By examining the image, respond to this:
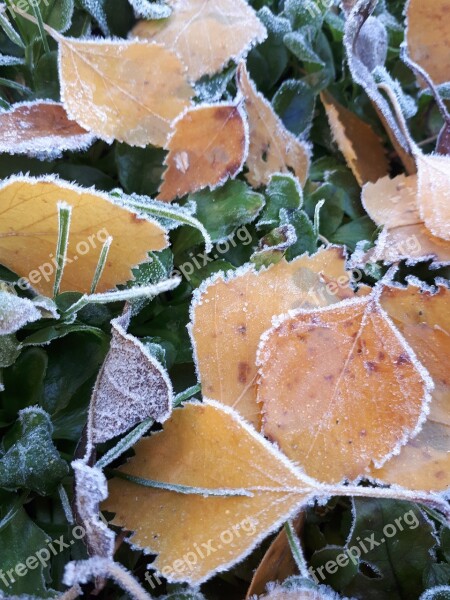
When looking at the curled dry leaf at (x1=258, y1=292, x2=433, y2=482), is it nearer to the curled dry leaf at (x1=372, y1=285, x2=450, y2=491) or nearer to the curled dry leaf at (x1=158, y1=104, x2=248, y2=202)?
the curled dry leaf at (x1=372, y1=285, x2=450, y2=491)

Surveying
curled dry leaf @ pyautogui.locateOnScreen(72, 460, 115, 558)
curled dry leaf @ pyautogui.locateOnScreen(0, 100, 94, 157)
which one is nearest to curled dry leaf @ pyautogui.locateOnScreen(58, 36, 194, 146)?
curled dry leaf @ pyautogui.locateOnScreen(0, 100, 94, 157)

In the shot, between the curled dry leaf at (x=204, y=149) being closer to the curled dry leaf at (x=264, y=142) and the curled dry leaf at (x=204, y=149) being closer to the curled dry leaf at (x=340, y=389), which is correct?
the curled dry leaf at (x=264, y=142)

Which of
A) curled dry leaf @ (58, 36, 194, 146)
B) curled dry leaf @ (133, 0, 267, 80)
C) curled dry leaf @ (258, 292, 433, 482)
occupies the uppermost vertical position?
curled dry leaf @ (133, 0, 267, 80)

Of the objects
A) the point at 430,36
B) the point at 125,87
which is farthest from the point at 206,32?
the point at 430,36

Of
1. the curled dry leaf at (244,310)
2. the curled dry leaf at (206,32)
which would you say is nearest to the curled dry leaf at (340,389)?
the curled dry leaf at (244,310)

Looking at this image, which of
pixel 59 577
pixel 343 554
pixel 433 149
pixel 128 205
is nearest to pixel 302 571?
pixel 343 554

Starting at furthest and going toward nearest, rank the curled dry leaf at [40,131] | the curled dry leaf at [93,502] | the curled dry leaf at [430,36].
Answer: the curled dry leaf at [430,36] → the curled dry leaf at [40,131] → the curled dry leaf at [93,502]
